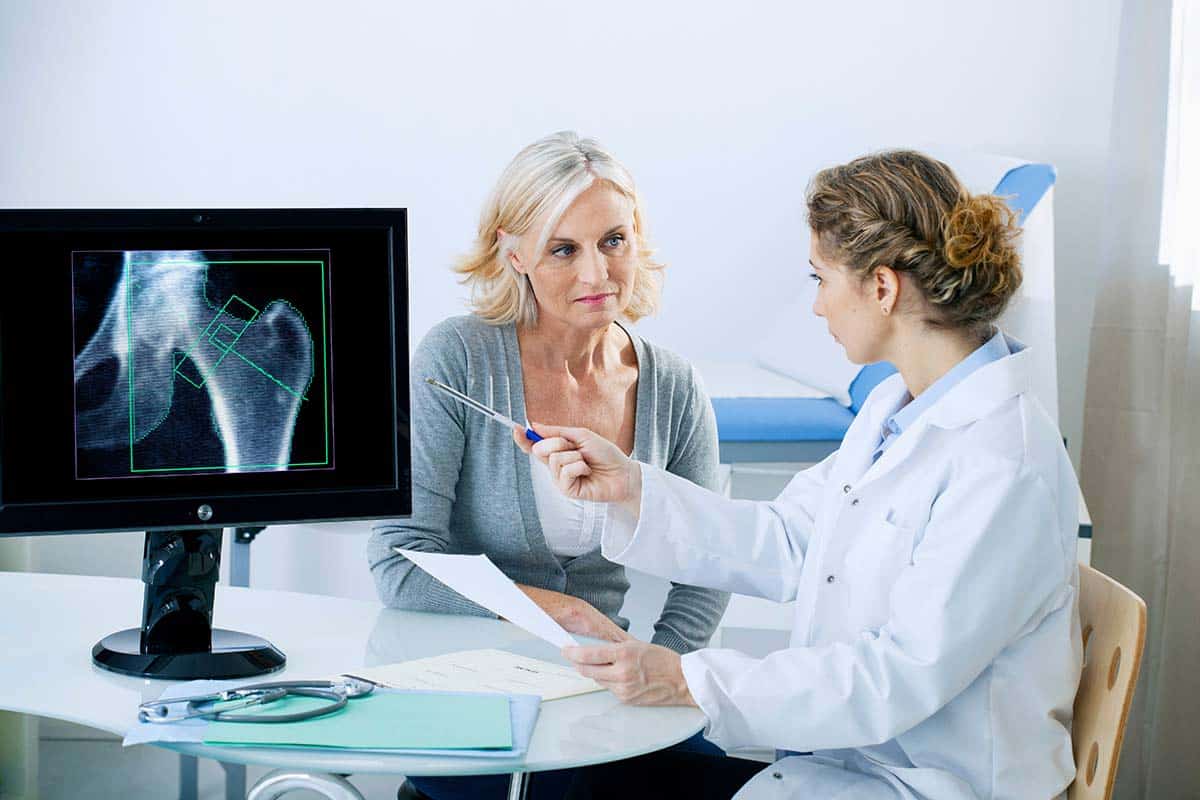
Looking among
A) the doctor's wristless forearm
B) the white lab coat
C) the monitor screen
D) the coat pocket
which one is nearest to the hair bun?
the white lab coat

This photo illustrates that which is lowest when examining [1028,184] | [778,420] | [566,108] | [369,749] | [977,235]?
[369,749]

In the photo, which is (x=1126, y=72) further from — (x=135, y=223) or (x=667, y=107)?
(x=135, y=223)

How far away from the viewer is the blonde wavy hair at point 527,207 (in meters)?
1.90

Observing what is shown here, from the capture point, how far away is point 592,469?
64.9 inches

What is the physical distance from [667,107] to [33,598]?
249 cm

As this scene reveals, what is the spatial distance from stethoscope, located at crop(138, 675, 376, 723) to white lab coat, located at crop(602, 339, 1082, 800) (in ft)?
1.08

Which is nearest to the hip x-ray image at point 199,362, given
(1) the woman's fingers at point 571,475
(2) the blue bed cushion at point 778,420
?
(1) the woman's fingers at point 571,475

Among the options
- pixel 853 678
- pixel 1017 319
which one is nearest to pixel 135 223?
pixel 853 678

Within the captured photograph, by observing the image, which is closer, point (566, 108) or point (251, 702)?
point (251, 702)

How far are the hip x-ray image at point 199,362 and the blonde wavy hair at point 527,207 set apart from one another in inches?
21.7

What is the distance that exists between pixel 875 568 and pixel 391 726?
524mm

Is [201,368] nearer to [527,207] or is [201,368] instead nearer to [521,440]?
[521,440]

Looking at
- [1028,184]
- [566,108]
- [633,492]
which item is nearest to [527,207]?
[633,492]

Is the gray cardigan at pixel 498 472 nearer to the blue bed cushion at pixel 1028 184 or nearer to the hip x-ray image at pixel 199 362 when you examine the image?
the hip x-ray image at pixel 199 362
